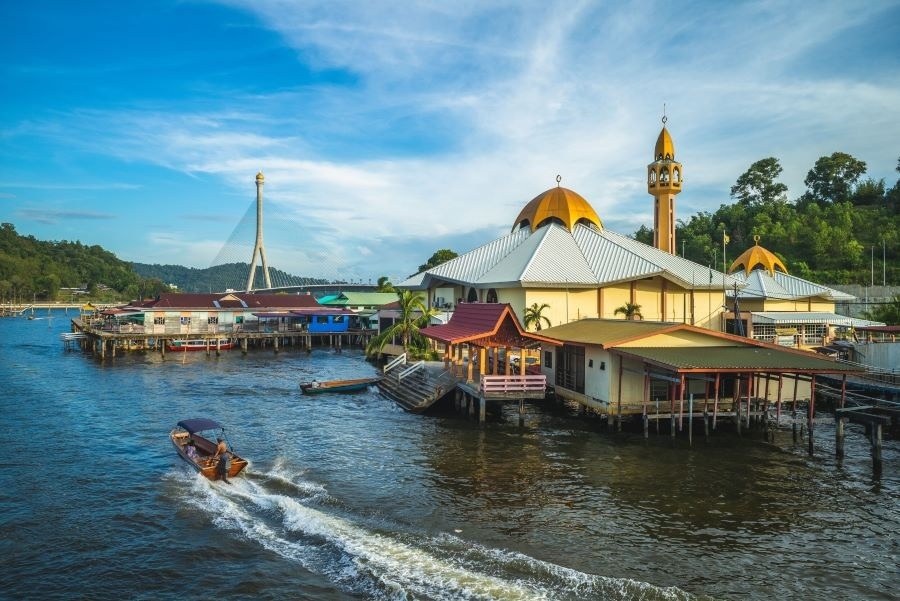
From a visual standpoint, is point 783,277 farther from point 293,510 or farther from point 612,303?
point 293,510

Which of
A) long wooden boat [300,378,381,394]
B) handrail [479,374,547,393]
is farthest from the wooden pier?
handrail [479,374,547,393]

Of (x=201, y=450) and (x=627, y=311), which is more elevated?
(x=627, y=311)

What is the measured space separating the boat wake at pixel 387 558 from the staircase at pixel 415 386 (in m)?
12.6

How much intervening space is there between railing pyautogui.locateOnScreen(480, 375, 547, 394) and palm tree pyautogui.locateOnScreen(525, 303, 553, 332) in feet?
33.0

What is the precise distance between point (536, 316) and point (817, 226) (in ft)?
186

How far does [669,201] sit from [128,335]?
49.6 m

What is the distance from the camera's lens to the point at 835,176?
97.8m

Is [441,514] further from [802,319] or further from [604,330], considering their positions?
[802,319]

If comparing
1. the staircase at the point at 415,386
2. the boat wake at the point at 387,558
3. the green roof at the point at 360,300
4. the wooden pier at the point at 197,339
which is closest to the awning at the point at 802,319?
the staircase at the point at 415,386

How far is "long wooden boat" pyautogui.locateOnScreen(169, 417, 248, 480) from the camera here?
64.2ft

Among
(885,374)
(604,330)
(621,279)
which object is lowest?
(885,374)

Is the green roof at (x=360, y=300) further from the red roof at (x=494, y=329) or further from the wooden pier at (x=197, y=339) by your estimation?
the red roof at (x=494, y=329)

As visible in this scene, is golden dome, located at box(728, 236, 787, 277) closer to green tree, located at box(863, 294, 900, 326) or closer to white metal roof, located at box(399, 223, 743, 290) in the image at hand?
white metal roof, located at box(399, 223, 743, 290)

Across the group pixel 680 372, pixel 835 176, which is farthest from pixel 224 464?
pixel 835 176
